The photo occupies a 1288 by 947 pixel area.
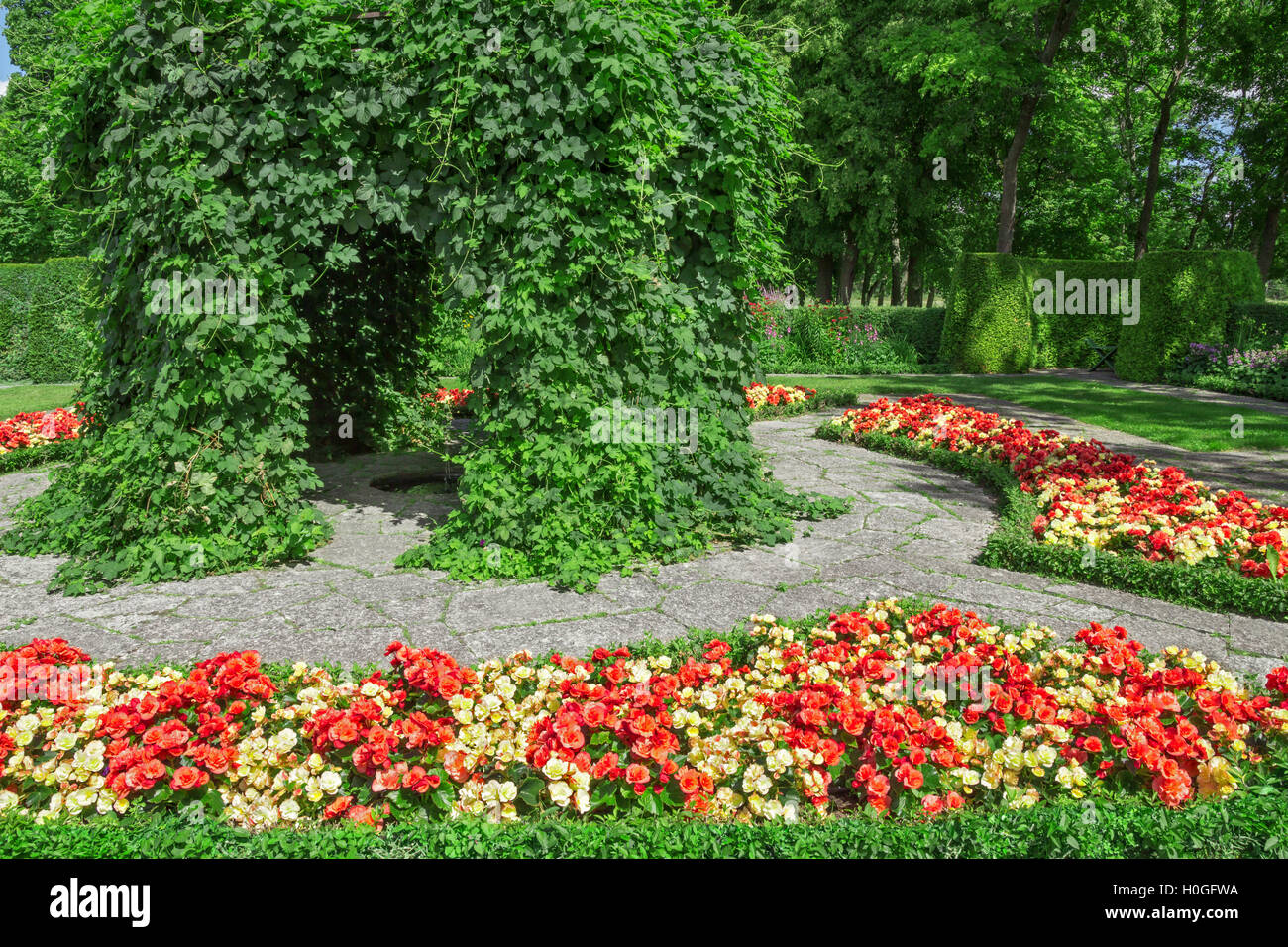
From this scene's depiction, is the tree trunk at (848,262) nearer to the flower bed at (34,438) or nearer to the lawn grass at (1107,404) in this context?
the lawn grass at (1107,404)

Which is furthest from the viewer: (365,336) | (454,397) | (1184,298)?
(1184,298)

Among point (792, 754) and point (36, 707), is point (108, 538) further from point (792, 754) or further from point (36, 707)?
point (792, 754)

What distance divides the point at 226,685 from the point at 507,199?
318cm

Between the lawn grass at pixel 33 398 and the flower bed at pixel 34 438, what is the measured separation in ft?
11.5

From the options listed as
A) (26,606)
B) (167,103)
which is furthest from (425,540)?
(167,103)

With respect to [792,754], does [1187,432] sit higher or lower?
higher

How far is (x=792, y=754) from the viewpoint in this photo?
2.94 m

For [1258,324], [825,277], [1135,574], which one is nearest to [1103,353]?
[1258,324]

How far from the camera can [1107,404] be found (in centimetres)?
1350

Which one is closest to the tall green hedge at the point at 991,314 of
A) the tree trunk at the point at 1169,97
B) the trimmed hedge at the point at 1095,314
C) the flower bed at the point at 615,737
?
the trimmed hedge at the point at 1095,314

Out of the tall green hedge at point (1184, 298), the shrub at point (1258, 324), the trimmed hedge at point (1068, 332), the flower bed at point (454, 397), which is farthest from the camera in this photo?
the trimmed hedge at point (1068, 332)

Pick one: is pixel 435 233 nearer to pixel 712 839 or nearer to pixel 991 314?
pixel 712 839

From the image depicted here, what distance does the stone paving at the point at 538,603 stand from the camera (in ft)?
13.7

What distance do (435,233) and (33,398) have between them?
14.5 m
